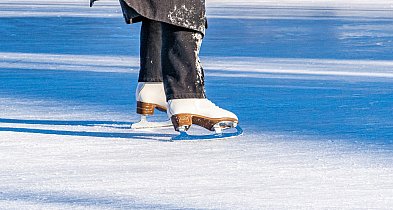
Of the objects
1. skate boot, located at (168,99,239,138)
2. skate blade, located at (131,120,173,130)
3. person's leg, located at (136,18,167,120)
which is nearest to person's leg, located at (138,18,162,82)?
person's leg, located at (136,18,167,120)

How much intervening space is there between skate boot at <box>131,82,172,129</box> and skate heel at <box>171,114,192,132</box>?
9.6 inches

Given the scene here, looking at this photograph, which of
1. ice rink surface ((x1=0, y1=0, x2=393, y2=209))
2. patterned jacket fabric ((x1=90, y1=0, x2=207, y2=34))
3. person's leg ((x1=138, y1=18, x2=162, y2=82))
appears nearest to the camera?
ice rink surface ((x1=0, y1=0, x2=393, y2=209))

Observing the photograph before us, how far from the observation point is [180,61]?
12.3 ft

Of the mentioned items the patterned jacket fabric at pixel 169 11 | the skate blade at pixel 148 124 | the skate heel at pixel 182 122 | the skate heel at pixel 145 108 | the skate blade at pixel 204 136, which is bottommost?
the skate blade at pixel 148 124

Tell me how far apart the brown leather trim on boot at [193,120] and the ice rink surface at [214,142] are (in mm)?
78

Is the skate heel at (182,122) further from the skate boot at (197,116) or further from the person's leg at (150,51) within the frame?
the person's leg at (150,51)

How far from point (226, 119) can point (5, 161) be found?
773 millimetres

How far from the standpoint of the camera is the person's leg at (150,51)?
12.9ft

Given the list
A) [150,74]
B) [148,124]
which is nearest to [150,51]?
[150,74]

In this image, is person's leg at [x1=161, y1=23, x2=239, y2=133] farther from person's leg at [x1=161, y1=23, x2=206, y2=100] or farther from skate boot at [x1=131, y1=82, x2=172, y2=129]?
skate boot at [x1=131, y1=82, x2=172, y2=129]

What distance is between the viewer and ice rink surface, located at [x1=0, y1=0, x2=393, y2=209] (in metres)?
2.71

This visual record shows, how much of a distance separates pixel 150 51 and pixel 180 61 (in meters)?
0.24

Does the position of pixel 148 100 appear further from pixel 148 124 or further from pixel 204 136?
pixel 204 136

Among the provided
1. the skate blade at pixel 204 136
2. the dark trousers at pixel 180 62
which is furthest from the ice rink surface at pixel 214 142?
the dark trousers at pixel 180 62
